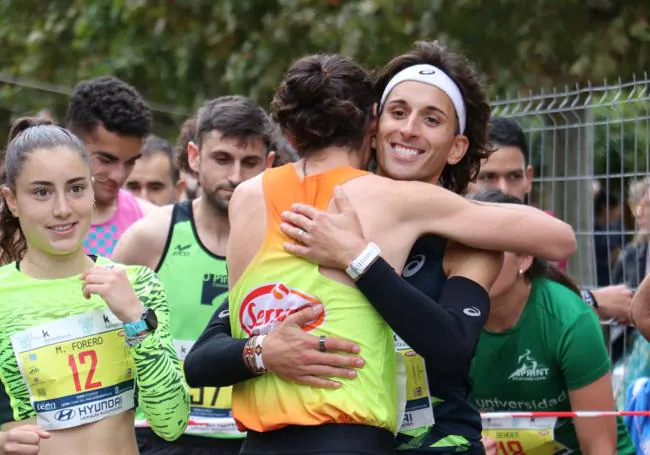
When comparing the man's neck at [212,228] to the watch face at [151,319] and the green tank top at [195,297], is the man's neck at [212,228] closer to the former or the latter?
the green tank top at [195,297]

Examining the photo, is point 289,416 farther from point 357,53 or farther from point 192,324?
point 357,53

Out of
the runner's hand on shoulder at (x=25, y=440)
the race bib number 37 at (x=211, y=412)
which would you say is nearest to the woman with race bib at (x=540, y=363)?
the race bib number 37 at (x=211, y=412)

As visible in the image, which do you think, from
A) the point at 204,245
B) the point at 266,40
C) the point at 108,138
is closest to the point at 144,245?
the point at 204,245

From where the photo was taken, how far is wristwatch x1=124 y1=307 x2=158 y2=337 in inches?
148

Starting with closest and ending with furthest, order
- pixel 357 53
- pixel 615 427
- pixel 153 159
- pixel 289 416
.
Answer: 1. pixel 289 416
2. pixel 615 427
3. pixel 153 159
4. pixel 357 53

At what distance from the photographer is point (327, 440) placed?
3.38 metres

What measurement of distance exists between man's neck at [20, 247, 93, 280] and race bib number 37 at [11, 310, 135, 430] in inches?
6.6

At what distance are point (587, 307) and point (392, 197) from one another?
185 centimetres

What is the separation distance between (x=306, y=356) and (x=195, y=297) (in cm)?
188

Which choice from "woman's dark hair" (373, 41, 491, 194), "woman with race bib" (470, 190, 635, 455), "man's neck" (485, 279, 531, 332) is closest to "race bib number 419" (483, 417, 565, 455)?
"woman with race bib" (470, 190, 635, 455)

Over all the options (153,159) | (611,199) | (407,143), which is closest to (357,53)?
(153,159)

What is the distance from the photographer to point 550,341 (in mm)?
5012

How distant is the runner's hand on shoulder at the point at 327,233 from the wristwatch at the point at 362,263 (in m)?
0.01

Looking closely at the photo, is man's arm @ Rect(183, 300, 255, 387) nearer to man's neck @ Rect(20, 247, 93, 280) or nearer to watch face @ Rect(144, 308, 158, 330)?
watch face @ Rect(144, 308, 158, 330)
